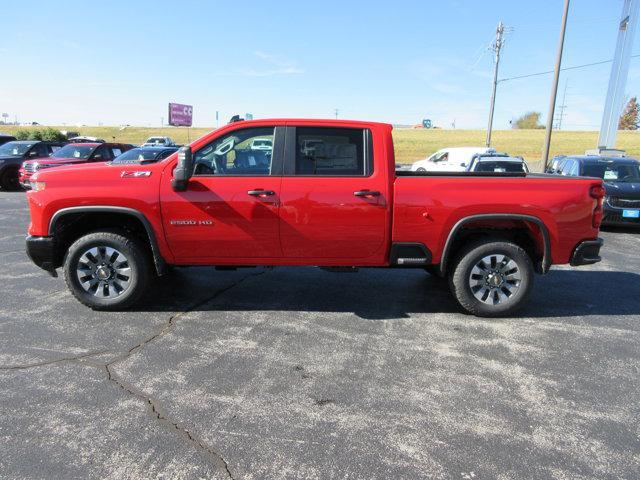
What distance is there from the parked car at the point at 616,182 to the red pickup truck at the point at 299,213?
20.3 feet

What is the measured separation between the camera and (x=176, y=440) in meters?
2.74

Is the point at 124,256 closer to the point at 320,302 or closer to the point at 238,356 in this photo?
the point at 238,356

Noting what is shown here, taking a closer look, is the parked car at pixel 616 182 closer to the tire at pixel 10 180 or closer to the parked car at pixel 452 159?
the parked car at pixel 452 159

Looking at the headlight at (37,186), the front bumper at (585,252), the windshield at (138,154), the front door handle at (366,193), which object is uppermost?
the windshield at (138,154)

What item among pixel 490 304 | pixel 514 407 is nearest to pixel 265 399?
pixel 514 407

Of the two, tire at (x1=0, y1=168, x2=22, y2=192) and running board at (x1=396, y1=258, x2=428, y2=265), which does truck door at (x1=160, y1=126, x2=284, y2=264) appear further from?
tire at (x1=0, y1=168, x2=22, y2=192)

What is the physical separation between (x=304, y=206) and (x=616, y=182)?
348 inches

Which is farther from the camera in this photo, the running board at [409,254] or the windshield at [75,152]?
the windshield at [75,152]

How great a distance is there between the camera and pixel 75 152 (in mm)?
15219

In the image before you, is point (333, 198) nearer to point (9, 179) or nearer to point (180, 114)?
point (9, 179)

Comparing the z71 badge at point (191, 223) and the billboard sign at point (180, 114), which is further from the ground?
the billboard sign at point (180, 114)

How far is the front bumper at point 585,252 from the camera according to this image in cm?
473

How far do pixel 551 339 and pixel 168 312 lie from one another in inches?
150

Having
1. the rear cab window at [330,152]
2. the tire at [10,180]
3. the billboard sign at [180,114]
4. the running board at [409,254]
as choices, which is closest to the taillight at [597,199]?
the running board at [409,254]
